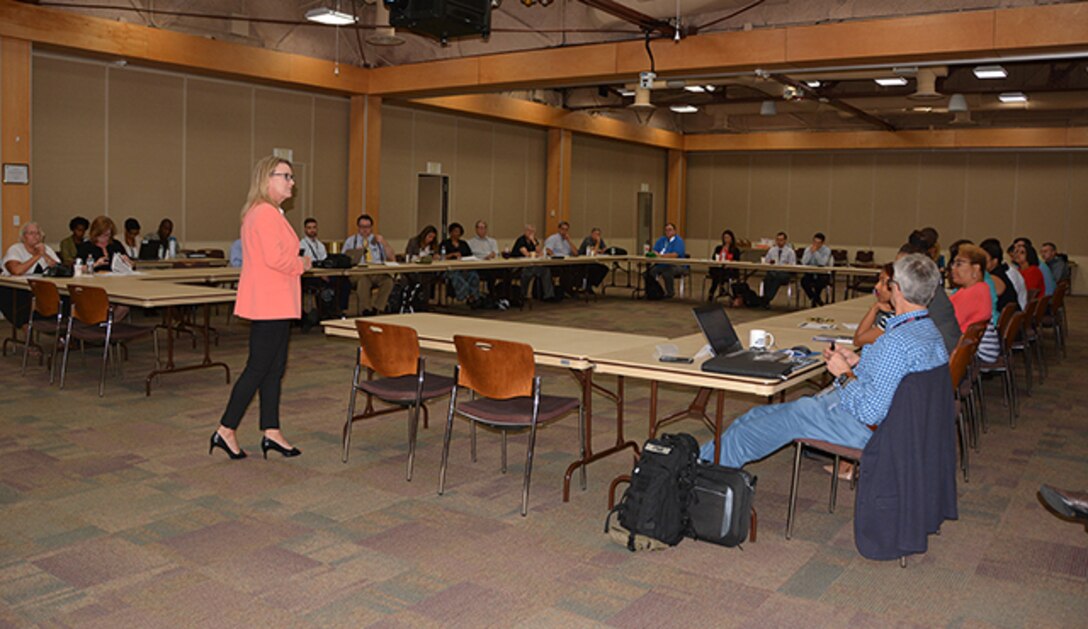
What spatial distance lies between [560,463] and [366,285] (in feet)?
20.5

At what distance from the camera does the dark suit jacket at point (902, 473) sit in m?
3.44

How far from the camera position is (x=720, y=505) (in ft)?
11.9

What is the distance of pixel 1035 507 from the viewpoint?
14.4 feet

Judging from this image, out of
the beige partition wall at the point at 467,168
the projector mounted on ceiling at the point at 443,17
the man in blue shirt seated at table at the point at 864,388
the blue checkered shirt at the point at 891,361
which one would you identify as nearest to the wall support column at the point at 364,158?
the beige partition wall at the point at 467,168

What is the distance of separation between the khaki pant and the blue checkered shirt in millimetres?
7736

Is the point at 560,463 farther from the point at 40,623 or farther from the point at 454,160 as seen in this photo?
the point at 454,160

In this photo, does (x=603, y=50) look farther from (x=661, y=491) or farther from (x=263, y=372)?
(x=661, y=491)

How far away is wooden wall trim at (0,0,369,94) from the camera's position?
31.7ft

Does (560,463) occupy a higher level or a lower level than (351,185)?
lower

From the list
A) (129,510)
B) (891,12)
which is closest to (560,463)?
(129,510)

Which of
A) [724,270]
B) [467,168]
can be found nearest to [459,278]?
[724,270]

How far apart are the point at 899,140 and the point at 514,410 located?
57.9ft

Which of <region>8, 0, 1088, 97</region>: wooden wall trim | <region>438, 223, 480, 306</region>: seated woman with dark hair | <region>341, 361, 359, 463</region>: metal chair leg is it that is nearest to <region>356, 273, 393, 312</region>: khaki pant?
<region>438, 223, 480, 306</region>: seated woman with dark hair

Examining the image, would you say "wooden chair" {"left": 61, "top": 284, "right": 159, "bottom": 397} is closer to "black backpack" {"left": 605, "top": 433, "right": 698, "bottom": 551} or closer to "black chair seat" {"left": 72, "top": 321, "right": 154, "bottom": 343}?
"black chair seat" {"left": 72, "top": 321, "right": 154, "bottom": 343}
